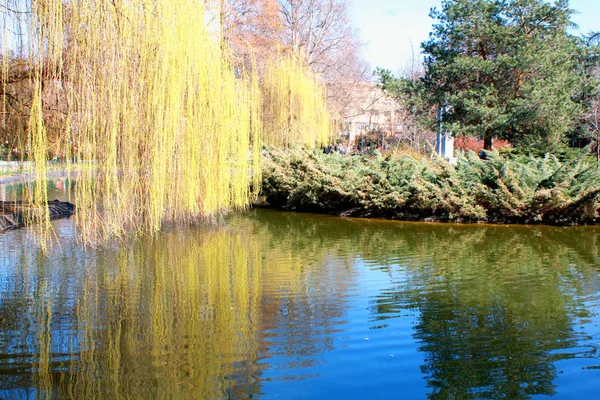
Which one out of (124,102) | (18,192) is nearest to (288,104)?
(18,192)

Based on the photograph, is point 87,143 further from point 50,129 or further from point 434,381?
point 434,381

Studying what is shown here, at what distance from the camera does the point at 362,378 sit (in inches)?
166

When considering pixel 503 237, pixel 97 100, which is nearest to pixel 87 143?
pixel 97 100

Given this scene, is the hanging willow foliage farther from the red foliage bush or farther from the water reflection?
the red foliage bush

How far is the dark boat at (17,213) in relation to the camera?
10.6m

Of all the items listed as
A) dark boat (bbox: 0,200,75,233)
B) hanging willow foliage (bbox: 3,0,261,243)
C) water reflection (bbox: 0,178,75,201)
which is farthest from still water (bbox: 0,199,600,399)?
water reflection (bbox: 0,178,75,201)

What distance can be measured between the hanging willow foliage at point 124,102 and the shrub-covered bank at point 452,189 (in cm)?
715

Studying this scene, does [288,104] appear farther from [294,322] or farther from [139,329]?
[139,329]

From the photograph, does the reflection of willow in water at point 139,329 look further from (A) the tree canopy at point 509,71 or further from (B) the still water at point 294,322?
(A) the tree canopy at point 509,71

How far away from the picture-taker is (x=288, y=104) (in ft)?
67.6

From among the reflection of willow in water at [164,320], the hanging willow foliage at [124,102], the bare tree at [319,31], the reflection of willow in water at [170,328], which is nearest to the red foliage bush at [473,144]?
the bare tree at [319,31]

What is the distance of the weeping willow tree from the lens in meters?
20.5

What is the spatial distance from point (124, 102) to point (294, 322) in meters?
3.12

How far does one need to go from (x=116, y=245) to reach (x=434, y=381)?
6235mm
